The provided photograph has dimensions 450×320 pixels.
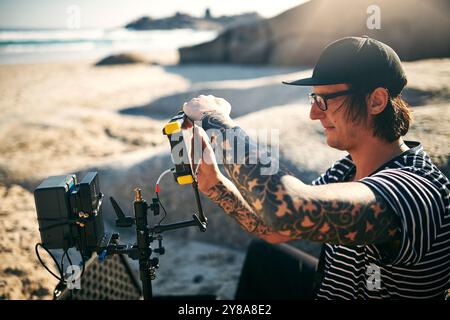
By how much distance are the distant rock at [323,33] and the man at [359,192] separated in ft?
25.7

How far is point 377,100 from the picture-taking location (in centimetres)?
195

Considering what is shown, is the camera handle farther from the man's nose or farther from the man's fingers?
the man's nose

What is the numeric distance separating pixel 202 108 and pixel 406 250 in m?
1.00

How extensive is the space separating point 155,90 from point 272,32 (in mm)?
7758

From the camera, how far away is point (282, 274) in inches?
123

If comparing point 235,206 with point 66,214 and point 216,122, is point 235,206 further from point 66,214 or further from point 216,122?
point 66,214

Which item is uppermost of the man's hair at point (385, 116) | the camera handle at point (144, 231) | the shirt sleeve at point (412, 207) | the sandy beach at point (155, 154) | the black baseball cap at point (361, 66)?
the black baseball cap at point (361, 66)

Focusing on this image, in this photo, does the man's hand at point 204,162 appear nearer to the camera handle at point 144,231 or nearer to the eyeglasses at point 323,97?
the camera handle at point 144,231

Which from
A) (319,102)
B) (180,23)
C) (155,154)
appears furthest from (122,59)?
(180,23)

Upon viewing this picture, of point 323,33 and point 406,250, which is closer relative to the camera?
point 406,250

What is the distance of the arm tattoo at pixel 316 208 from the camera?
56.9 inches

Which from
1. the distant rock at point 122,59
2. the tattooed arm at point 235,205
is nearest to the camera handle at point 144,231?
the tattooed arm at point 235,205
